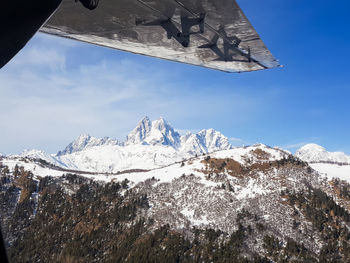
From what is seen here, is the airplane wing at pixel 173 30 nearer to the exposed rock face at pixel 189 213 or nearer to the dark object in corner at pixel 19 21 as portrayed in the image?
the dark object in corner at pixel 19 21

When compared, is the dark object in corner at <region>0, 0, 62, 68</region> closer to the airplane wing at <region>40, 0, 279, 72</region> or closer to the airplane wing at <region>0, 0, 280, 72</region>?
the airplane wing at <region>0, 0, 280, 72</region>

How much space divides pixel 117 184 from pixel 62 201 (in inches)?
847

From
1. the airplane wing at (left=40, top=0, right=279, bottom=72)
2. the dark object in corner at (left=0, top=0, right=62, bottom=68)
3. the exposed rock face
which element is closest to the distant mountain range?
the exposed rock face

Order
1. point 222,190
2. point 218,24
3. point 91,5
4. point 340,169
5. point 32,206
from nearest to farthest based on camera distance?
point 91,5 → point 218,24 → point 222,190 → point 32,206 → point 340,169

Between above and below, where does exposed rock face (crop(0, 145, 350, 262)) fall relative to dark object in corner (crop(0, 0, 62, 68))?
below

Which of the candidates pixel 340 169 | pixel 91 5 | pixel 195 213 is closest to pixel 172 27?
pixel 91 5

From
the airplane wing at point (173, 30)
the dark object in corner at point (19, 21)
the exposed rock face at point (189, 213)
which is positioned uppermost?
the airplane wing at point (173, 30)

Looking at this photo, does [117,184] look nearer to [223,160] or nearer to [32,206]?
[32,206]

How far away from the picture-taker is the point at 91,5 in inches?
88.2

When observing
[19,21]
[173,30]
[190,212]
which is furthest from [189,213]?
[19,21]

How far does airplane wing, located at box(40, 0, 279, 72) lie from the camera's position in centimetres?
346

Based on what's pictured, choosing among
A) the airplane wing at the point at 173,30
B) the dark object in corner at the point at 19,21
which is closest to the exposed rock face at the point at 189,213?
the airplane wing at the point at 173,30

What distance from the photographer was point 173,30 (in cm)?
399

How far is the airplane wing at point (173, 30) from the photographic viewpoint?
3465mm
